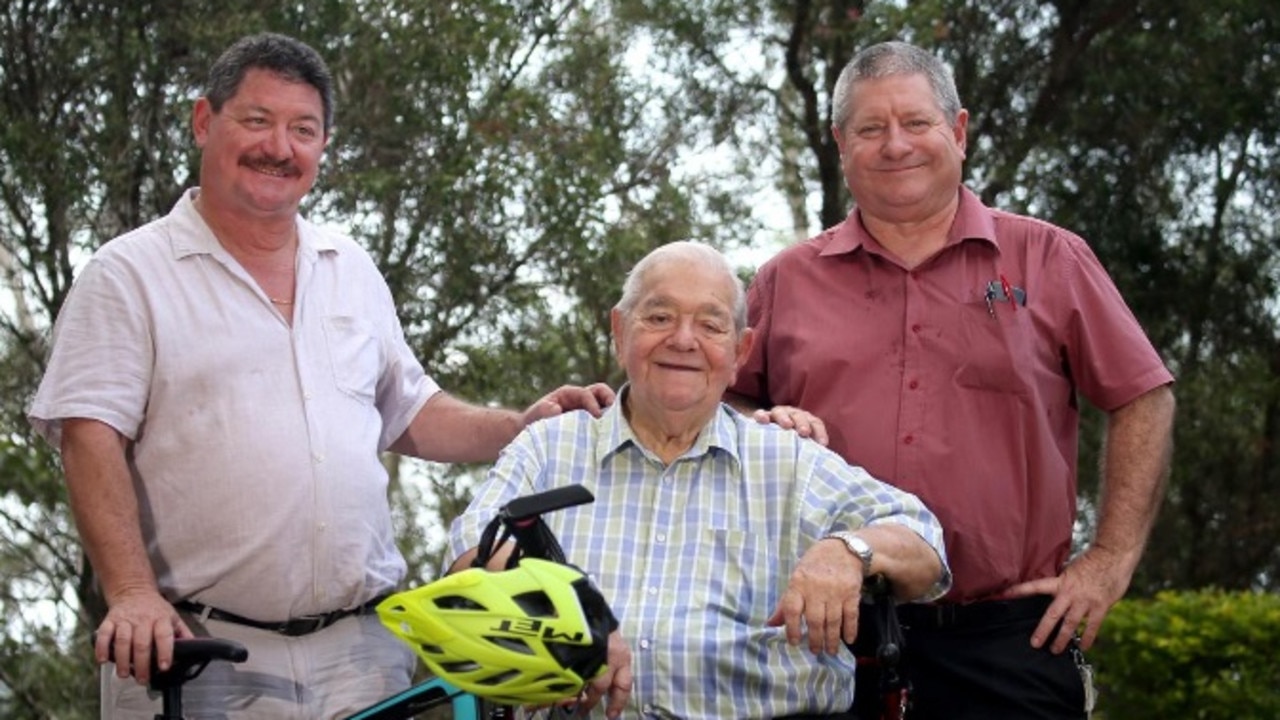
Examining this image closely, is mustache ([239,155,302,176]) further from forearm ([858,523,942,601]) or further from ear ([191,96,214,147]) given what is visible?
forearm ([858,523,942,601])

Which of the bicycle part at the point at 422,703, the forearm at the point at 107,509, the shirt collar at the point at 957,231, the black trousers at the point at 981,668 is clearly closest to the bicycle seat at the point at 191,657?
the forearm at the point at 107,509

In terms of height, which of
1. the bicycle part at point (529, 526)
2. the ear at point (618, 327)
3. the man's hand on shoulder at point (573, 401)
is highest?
the ear at point (618, 327)

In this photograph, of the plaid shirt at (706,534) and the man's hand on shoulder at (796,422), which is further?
the man's hand on shoulder at (796,422)

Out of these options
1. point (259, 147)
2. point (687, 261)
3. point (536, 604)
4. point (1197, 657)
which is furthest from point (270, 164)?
point (1197, 657)

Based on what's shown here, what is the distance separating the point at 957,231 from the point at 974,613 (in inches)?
31.9

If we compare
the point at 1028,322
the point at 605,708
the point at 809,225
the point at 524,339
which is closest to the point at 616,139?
the point at 524,339

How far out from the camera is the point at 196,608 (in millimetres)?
4297

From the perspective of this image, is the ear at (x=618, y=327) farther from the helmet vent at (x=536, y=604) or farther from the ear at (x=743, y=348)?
the helmet vent at (x=536, y=604)

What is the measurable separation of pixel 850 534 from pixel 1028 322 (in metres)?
0.79

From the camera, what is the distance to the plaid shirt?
3.96 metres

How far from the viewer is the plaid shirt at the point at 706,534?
396 centimetres

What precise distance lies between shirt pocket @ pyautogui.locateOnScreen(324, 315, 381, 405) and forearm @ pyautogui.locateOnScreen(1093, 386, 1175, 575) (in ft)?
5.20

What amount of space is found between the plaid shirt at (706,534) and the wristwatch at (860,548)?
16cm

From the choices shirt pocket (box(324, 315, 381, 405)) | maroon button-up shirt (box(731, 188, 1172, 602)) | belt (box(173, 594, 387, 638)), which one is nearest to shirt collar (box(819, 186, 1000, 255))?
maroon button-up shirt (box(731, 188, 1172, 602))
